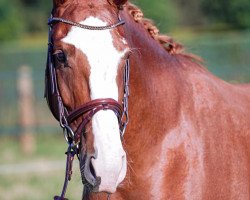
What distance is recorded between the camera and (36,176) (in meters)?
10.9

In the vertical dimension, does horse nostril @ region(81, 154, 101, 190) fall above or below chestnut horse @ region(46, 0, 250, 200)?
below

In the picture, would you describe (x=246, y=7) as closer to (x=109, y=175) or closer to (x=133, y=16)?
(x=133, y=16)

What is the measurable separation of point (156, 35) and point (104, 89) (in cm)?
93

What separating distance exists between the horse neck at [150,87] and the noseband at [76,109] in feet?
0.64

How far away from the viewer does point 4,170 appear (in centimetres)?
1177

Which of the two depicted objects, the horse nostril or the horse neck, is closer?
the horse nostril

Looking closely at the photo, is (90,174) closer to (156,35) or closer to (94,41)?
(94,41)

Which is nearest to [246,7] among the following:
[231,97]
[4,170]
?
[4,170]

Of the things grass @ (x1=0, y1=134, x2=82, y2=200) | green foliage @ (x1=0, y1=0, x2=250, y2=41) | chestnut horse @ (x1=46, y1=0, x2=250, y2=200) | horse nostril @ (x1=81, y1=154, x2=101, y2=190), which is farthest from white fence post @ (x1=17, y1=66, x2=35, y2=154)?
horse nostril @ (x1=81, y1=154, x2=101, y2=190)

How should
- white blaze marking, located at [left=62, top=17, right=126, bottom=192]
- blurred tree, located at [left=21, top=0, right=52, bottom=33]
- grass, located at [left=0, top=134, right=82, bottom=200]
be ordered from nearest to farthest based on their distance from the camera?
white blaze marking, located at [left=62, top=17, right=126, bottom=192]
grass, located at [left=0, top=134, right=82, bottom=200]
blurred tree, located at [left=21, top=0, right=52, bottom=33]

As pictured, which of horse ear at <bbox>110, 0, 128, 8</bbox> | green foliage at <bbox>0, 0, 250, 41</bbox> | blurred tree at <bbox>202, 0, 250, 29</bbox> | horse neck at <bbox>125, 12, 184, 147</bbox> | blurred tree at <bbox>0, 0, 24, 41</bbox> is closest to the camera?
horse ear at <bbox>110, 0, 128, 8</bbox>

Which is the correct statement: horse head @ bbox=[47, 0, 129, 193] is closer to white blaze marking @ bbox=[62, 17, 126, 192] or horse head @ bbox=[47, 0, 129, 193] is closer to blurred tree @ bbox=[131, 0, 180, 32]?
white blaze marking @ bbox=[62, 17, 126, 192]

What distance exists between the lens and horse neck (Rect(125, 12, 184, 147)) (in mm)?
3902

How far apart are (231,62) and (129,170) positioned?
1314 cm
